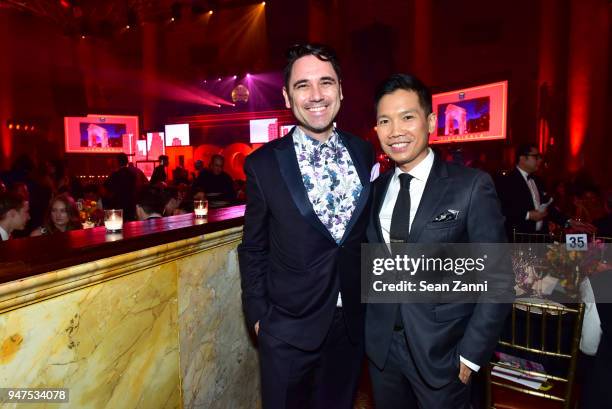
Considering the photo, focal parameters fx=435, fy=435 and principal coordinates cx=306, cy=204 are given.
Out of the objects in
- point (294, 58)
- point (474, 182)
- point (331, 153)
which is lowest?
point (474, 182)

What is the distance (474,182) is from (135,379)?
1.55 metres

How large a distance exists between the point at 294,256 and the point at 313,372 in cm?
50

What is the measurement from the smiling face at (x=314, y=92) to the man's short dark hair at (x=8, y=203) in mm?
2803

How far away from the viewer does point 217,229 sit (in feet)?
7.40

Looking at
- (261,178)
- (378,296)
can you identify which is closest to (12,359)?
(261,178)

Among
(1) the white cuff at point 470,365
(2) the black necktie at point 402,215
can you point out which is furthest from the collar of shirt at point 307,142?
(1) the white cuff at point 470,365

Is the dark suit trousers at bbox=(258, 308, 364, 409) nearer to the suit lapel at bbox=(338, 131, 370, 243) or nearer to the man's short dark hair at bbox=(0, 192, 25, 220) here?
the suit lapel at bbox=(338, 131, 370, 243)

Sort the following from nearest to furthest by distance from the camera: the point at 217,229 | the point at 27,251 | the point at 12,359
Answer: the point at 12,359 → the point at 27,251 → the point at 217,229

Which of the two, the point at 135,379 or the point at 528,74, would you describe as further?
the point at 528,74

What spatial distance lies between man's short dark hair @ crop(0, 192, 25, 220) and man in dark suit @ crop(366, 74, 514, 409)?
119 inches

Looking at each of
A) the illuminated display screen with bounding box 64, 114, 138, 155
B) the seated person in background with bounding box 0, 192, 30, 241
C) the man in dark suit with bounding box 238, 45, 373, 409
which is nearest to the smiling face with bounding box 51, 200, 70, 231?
the seated person in background with bounding box 0, 192, 30, 241

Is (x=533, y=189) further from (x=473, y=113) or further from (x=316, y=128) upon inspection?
(x=316, y=128)

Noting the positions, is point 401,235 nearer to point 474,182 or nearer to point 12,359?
point 474,182

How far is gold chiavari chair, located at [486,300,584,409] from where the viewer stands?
2098 mm
